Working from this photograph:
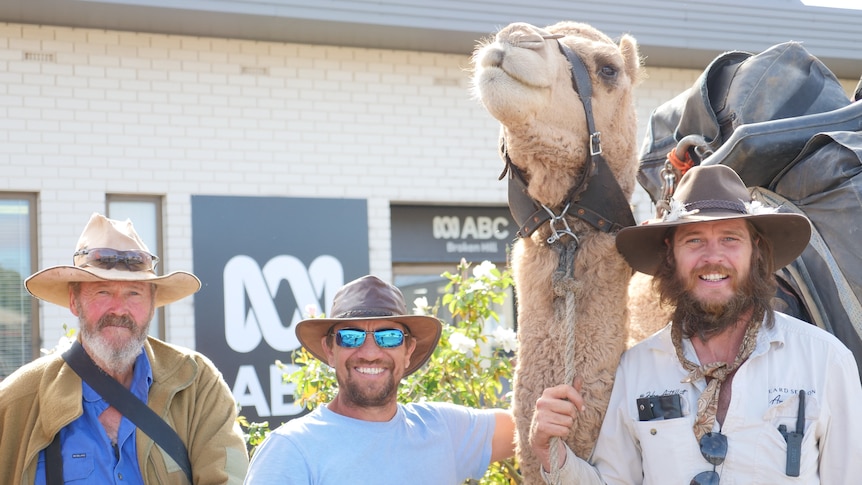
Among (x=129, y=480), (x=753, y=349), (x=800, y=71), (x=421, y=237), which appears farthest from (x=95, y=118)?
(x=753, y=349)

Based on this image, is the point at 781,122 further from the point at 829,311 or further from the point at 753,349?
the point at 753,349

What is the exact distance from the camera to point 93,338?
4.01 m

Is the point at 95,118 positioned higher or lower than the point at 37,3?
lower

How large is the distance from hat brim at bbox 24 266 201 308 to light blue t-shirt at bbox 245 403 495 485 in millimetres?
1094

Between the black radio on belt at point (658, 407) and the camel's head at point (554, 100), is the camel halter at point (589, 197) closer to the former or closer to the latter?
the camel's head at point (554, 100)

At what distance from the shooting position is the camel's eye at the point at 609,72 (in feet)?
10.6

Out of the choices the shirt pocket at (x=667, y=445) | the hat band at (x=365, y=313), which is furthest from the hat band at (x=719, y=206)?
the hat band at (x=365, y=313)

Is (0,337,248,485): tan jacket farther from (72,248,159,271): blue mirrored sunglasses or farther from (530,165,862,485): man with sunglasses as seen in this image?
(530,165,862,485): man with sunglasses

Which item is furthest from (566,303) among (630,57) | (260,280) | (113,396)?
(260,280)

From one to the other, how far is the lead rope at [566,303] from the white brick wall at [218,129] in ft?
19.6

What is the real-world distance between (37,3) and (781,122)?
6.15m

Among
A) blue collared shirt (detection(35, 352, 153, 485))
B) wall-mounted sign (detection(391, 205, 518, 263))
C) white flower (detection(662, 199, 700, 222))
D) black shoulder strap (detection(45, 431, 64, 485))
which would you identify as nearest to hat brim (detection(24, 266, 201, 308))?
blue collared shirt (detection(35, 352, 153, 485))

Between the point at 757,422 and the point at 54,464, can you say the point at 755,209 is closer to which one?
the point at 757,422

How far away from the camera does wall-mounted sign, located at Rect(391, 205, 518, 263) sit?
381 inches
